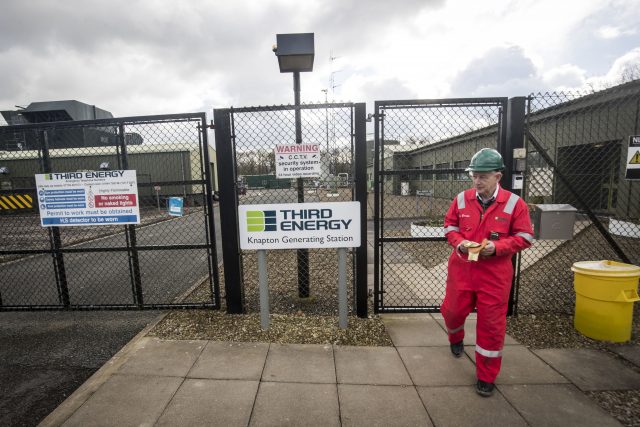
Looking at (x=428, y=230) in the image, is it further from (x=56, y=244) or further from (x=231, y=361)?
(x=56, y=244)

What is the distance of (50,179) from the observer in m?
4.07

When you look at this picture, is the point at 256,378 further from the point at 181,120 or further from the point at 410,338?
the point at 181,120

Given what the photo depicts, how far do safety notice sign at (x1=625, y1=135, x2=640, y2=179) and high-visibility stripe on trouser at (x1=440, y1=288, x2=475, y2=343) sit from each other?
263 cm

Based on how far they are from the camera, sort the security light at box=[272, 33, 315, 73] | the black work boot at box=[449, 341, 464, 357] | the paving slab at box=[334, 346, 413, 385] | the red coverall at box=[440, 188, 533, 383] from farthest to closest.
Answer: the security light at box=[272, 33, 315, 73], the black work boot at box=[449, 341, 464, 357], the paving slab at box=[334, 346, 413, 385], the red coverall at box=[440, 188, 533, 383]

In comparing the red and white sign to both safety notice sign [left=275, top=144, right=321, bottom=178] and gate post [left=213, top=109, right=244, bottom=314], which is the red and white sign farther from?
safety notice sign [left=275, top=144, right=321, bottom=178]

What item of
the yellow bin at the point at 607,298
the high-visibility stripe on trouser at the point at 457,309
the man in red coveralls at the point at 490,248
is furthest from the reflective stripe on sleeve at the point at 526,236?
the yellow bin at the point at 607,298

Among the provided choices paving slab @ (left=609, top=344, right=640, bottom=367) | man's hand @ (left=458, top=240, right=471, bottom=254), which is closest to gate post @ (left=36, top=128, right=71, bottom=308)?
man's hand @ (left=458, top=240, right=471, bottom=254)

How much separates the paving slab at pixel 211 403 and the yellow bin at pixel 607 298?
372 centimetres

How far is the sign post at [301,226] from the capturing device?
366cm

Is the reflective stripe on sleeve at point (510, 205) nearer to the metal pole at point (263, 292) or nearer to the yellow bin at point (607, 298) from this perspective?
the yellow bin at point (607, 298)

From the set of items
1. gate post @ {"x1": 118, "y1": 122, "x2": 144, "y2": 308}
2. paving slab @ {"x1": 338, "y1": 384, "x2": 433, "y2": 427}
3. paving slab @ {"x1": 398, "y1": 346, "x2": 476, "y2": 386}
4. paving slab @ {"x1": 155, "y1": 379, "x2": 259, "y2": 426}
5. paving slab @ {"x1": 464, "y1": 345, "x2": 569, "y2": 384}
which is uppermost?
gate post @ {"x1": 118, "y1": 122, "x2": 144, "y2": 308}

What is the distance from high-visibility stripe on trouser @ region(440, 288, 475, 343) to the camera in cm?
290

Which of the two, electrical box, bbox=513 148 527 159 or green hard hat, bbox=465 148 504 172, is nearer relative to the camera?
green hard hat, bbox=465 148 504 172

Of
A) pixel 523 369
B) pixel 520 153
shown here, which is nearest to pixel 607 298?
pixel 523 369
